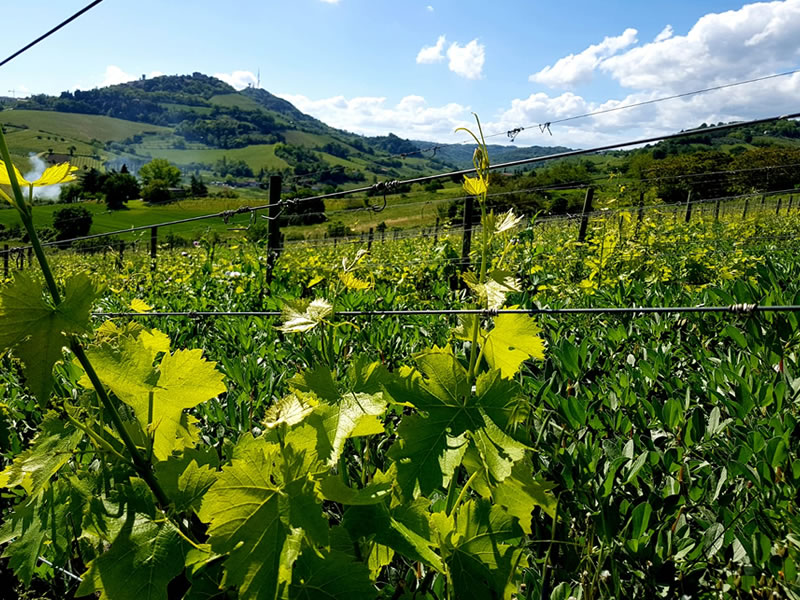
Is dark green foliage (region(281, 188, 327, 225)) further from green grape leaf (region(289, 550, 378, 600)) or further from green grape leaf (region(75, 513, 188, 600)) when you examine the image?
green grape leaf (region(289, 550, 378, 600))

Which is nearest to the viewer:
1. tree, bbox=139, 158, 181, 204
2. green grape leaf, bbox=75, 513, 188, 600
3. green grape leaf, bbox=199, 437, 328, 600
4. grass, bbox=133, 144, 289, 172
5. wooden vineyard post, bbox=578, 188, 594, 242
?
green grape leaf, bbox=199, 437, 328, 600

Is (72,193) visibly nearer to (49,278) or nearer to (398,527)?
(49,278)

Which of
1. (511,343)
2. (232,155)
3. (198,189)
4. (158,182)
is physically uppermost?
(232,155)

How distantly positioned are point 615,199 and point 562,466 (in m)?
5.07

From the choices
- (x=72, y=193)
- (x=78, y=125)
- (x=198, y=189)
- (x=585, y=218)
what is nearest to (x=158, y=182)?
(x=72, y=193)

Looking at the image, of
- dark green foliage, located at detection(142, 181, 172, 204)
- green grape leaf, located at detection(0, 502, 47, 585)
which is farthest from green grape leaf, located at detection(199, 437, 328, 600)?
dark green foliage, located at detection(142, 181, 172, 204)

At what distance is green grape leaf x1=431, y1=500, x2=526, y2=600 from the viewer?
89 centimetres

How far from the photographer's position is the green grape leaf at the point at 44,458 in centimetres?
91

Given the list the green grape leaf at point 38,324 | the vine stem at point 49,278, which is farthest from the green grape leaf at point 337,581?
the green grape leaf at point 38,324

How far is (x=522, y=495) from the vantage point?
3.01ft

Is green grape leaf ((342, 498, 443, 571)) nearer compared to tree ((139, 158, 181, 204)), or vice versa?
green grape leaf ((342, 498, 443, 571))

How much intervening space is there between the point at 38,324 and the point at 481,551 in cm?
81

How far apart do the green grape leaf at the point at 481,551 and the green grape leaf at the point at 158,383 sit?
0.52 meters

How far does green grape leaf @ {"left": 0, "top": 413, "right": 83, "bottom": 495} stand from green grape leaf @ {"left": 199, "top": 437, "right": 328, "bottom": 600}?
0.35 m
